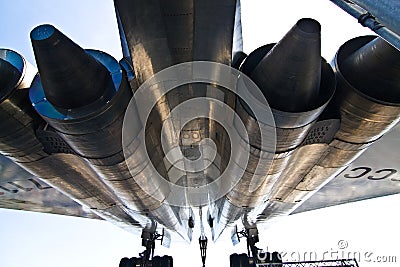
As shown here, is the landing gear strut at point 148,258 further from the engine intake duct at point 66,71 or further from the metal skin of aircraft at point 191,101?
the engine intake duct at point 66,71

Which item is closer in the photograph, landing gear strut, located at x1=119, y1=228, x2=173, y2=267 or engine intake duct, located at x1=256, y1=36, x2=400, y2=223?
engine intake duct, located at x1=256, y1=36, x2=400, y2=223

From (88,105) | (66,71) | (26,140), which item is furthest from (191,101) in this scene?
(26,140)

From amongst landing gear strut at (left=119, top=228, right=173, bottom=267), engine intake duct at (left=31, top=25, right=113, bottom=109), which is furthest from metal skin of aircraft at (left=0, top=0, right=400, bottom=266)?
landing gear strut at (left=119, top=228, right=173, bottom=267)

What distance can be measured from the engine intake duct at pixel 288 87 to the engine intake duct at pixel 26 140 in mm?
2443

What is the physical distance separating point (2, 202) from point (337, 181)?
30.8 feet

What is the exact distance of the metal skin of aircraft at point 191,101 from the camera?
3.39 meters

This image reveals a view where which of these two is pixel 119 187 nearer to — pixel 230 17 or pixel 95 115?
pixel 95 115

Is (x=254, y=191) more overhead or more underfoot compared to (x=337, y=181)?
more underfoot

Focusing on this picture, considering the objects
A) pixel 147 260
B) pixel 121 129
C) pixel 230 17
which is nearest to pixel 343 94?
pixel 230 17

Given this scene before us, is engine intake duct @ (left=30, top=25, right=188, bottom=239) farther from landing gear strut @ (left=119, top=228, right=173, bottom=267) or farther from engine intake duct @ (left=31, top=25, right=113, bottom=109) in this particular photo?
landing gear strut @ (left=119, top=228, right=173, bottom=267)

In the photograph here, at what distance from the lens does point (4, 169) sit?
712 centimetres

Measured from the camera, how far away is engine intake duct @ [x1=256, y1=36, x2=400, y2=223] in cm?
352

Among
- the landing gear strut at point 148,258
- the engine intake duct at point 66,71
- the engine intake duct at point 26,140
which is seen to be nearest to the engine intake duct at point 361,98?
the engine intake duct at point 66,71

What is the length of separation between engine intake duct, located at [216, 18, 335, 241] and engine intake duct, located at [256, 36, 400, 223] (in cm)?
25
